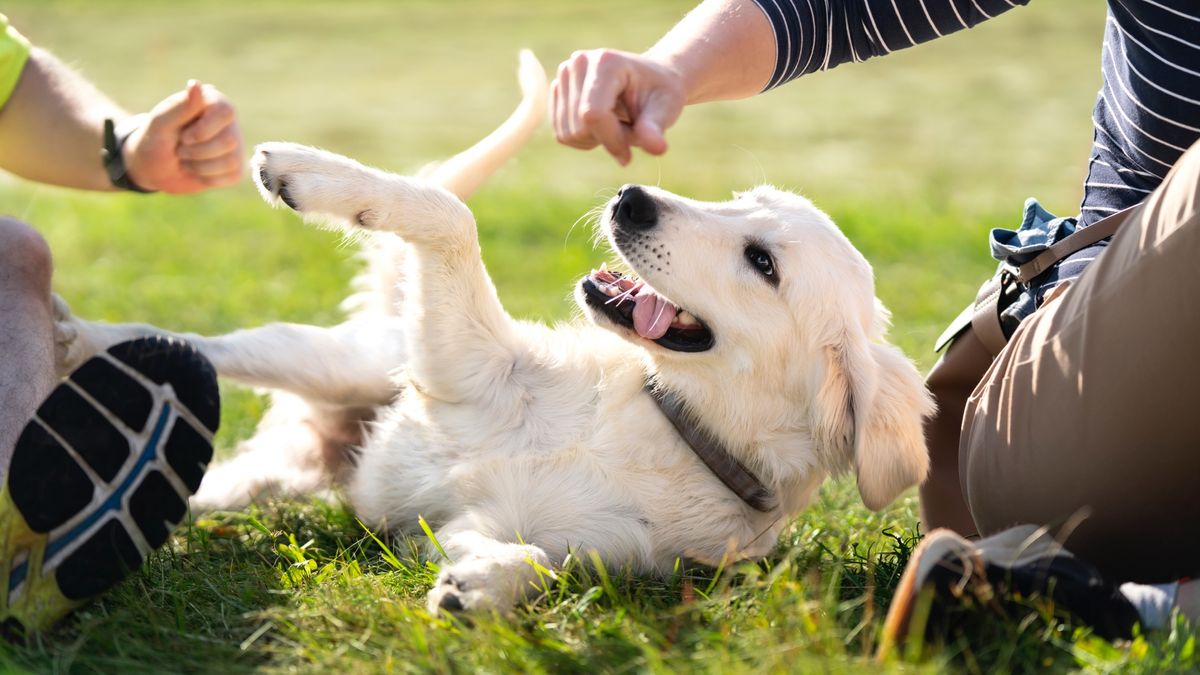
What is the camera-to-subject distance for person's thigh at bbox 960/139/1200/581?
2094 millimetres

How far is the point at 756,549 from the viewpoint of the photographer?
104 inches

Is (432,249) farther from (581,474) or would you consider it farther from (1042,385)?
(1042,385)

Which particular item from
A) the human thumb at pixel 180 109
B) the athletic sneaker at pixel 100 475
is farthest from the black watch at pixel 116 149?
the athletic sneaker at pixel 100 475

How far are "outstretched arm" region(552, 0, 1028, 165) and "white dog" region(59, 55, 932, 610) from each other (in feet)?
1.14

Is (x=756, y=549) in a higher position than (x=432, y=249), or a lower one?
lower

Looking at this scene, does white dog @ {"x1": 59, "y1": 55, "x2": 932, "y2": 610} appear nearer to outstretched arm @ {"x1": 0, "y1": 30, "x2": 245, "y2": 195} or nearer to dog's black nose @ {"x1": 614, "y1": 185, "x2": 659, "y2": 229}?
dog's black nose @ {"x1": 614, "y1": 185, "x2": 659, "y2": 229}

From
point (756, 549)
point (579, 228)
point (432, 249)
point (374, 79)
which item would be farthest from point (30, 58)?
point (374, 79)

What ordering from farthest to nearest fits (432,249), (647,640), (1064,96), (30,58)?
(1064,96), (30,58), (432,249), (647,640)

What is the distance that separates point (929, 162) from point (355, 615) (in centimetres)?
937

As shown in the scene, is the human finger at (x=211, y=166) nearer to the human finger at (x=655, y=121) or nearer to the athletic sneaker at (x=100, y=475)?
the athletic sneaker at (x=100, y=475)

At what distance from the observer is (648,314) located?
2.73 meters

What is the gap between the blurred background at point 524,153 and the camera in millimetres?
6355

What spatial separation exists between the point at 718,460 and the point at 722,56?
2.91ft

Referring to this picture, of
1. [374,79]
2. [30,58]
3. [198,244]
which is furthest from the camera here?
[374,79]
